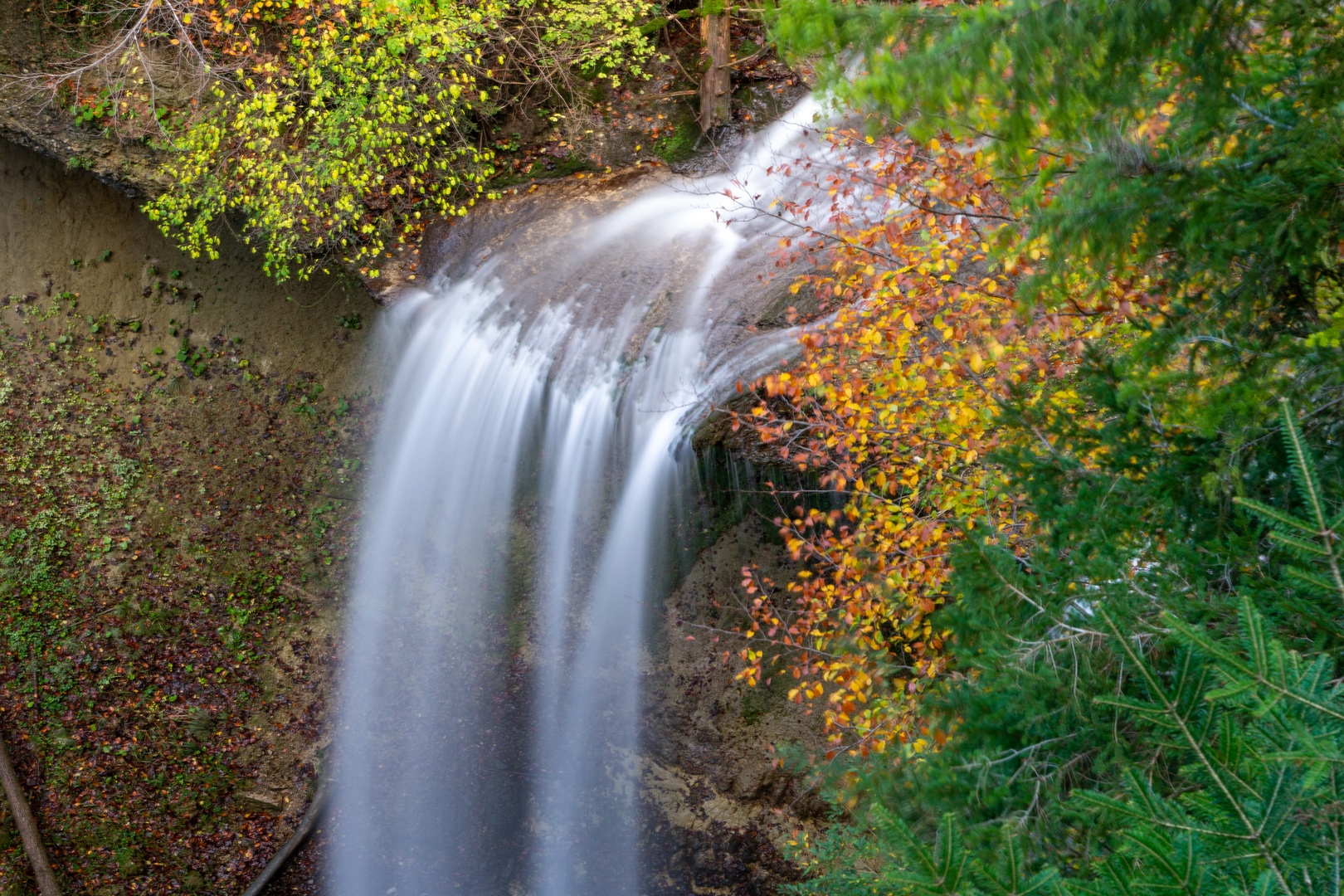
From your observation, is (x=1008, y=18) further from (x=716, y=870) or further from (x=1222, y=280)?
(x=716, y=870)

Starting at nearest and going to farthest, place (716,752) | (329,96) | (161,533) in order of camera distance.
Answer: (716,752)
(161,533)
(329,96)

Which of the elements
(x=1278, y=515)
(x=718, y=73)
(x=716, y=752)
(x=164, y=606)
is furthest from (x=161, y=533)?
(x=1278, y=515)

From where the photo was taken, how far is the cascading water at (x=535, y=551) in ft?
27.1

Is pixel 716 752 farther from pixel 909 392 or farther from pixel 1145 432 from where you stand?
pixel 1145 432

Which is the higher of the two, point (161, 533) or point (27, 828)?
point (161, 533)

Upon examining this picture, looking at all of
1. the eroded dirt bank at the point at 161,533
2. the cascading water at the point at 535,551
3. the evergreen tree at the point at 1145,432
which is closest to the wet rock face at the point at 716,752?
the cascading water at the point at 535,551

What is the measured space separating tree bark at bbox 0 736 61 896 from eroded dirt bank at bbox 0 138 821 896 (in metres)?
0.11

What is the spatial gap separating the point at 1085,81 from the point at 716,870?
7612mm

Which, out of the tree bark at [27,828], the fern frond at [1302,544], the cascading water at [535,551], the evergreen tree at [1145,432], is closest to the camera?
the fern frond at [1302,544]

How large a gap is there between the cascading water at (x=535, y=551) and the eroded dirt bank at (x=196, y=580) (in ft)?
1.40

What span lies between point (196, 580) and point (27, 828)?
9.39 ft

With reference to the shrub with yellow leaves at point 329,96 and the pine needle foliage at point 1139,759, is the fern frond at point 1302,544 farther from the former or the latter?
the shrub with yellow leaves at point 329,96

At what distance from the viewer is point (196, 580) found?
9.20m

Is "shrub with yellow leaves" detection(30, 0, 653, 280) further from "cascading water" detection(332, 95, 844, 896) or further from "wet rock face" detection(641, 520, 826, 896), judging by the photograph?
"wet rock face" detection(641, 520, 826, 896)
